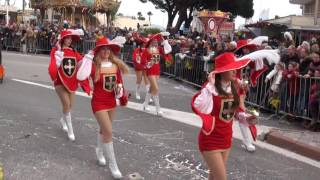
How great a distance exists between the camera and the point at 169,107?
1210 centimetres

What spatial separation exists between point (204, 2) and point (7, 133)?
46.3 m

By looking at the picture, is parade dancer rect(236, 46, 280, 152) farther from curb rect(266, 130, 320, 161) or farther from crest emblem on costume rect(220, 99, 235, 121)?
curb rect(266, 130, 320, 161)

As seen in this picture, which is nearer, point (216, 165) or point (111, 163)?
point (216, 165)

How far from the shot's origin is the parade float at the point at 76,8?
36.4 meters

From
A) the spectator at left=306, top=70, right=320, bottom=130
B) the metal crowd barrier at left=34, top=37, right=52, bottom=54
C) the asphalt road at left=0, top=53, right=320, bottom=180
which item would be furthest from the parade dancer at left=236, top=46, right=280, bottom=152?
the metal crowd barrier at left=34, top=37, right=52, bottom=54

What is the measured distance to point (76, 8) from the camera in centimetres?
3691

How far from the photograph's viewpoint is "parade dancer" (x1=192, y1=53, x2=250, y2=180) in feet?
16.1

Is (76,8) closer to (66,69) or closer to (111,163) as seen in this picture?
(66,69)

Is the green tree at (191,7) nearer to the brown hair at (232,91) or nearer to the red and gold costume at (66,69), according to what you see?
the red and gold costume at (66,69)

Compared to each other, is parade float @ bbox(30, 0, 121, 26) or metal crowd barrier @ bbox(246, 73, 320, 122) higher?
parade float @ bbox(30, 0, 121, 26)

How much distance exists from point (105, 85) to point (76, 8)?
31422 mm

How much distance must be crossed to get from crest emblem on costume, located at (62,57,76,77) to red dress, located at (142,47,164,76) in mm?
3051

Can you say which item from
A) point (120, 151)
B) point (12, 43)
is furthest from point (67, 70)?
point (12, 43)

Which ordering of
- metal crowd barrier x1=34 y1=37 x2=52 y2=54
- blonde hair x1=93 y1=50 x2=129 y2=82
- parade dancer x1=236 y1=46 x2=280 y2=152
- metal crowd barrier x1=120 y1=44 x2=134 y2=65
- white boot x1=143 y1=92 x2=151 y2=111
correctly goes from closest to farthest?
parade dancer x1=236 y1=46 x2=280 y2=152, blonde hair x1=93 y1=50 x2=129 y2=82, white boot x1=143 y1=92 x2=151 y2=111, metal crowd barrier x1=120 y1=44 x2=134 y2=65, metal crowd barrier x1=34 y1=37 x2=52 y2=54
